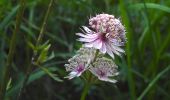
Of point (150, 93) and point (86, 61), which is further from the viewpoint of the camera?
point (150, 93)

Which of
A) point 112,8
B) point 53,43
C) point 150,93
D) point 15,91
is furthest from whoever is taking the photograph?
point 112,8

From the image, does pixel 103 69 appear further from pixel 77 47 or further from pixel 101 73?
pixel 77 47

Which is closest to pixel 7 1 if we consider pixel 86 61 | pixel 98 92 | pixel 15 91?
pixel 15 91

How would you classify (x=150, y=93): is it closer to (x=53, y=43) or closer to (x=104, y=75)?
(x=53, y=43)

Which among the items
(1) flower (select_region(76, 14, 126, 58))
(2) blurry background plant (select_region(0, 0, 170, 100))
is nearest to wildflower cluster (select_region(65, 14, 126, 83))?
(1) flower (select_region(76, 14, 126, 58))

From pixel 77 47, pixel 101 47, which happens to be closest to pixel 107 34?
pixel 101 47

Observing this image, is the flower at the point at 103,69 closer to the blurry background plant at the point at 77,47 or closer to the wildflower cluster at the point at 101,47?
the wildflower cluster at the point at 101,47

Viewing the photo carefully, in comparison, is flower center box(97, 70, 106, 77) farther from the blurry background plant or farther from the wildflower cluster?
the blurry background plant

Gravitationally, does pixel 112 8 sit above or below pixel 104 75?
above
